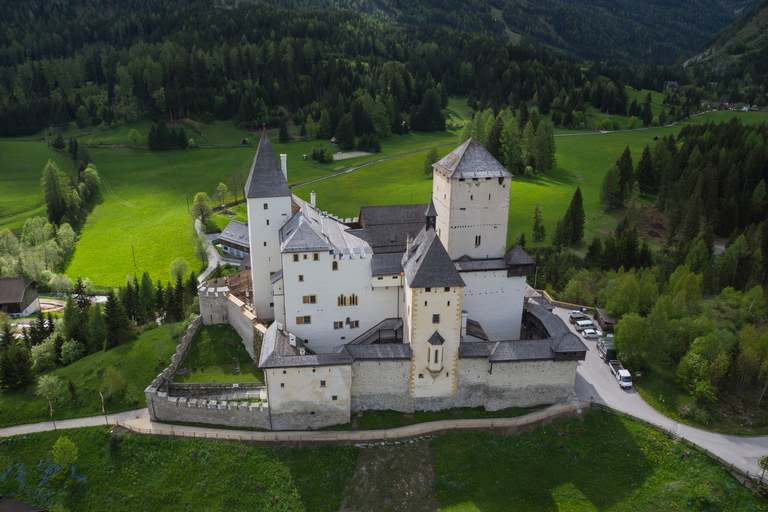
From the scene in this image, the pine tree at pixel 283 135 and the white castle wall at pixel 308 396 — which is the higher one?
the pine tree at pixel 283 135

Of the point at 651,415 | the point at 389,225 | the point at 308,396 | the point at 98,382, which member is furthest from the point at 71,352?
the point at 651,415

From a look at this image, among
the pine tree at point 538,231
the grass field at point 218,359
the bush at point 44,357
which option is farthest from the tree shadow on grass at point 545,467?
the pine tree at point 538,231

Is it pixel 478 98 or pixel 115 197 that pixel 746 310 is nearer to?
pixel 115 197

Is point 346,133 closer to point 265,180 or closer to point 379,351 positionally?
point 265,180

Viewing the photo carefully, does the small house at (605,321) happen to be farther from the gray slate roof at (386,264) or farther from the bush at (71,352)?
the bush at (71,352)

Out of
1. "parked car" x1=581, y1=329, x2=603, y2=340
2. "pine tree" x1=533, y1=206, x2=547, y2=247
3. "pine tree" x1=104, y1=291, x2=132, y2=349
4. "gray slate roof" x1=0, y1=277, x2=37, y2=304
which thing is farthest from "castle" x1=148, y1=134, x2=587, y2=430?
"gray slate roof" x1=0, y1=277, x2=37, y2=304
